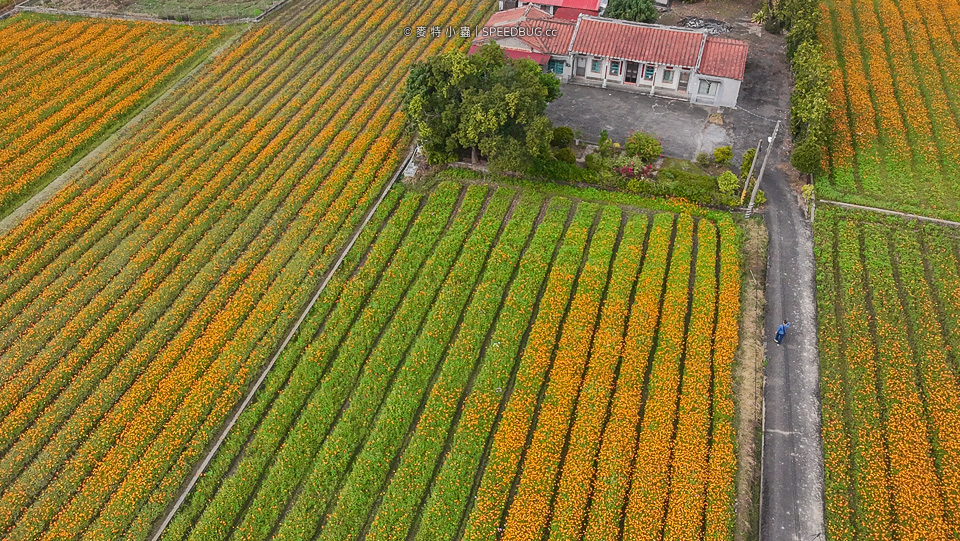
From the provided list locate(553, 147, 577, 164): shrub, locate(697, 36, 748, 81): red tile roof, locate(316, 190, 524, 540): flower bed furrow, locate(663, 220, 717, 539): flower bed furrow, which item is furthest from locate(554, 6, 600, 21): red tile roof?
locate(663, 220, 717, 539): flower bed furrow

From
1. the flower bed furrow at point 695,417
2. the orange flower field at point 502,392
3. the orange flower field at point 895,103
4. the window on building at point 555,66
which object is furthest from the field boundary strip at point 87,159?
the orange flower field at point 895,103

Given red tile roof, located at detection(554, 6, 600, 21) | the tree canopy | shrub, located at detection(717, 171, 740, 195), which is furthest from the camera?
red tile roof, located at detection(554, 6, 600, 21)

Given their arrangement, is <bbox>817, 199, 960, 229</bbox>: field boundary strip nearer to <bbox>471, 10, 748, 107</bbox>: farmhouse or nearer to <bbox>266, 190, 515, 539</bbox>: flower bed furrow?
<bbox>471, 10, 748, 107</bbox>: farmhouse

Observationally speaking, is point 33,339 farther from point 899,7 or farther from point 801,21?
point 899,7

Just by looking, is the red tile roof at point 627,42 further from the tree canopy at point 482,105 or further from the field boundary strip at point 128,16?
the field boundary strip at point 128,16

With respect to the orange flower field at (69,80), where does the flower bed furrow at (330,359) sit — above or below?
below

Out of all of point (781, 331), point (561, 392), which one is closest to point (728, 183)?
point (781, 331)
